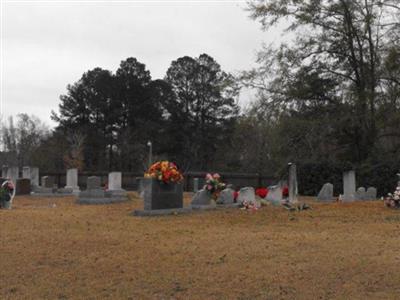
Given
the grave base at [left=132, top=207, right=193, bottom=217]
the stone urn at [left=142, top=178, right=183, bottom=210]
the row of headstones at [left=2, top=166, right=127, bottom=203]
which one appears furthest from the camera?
the row of headstones at [left=2, top=166, right=127, bottom=203]

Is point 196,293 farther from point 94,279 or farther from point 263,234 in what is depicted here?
point 263,234

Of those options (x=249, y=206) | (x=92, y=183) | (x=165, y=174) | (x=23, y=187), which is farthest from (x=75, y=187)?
(x=249, y=206)

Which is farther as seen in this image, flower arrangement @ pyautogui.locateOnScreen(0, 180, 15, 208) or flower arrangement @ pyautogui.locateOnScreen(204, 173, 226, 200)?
flower arrangement @ pyautogui.locateOnScreen(0, 180, 15, 208)

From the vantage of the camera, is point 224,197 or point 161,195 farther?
point 224,197

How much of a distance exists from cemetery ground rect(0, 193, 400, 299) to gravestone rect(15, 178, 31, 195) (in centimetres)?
1736

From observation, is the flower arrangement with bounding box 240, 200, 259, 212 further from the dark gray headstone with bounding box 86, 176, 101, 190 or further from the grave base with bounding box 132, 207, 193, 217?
the dark gray headstone with bounding box 86, 176, 101, 190

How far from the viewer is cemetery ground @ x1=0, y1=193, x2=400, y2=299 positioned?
22.5ft

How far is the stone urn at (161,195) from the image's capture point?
16.3m

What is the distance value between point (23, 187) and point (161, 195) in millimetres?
16788

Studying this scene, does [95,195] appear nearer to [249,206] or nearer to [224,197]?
[224,197]

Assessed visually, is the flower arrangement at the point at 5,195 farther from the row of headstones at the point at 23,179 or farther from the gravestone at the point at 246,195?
the row of headstones at the point at 23,179

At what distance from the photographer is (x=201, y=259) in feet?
28.2

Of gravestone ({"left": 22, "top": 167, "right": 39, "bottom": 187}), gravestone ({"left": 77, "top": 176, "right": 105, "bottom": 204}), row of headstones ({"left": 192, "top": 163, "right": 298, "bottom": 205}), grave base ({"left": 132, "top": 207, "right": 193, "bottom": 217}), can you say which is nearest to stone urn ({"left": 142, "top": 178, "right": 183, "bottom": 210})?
grave base ({"left": 132, "top": 207, "right": 193, "bottom": 217})

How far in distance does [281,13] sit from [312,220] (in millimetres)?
23463
